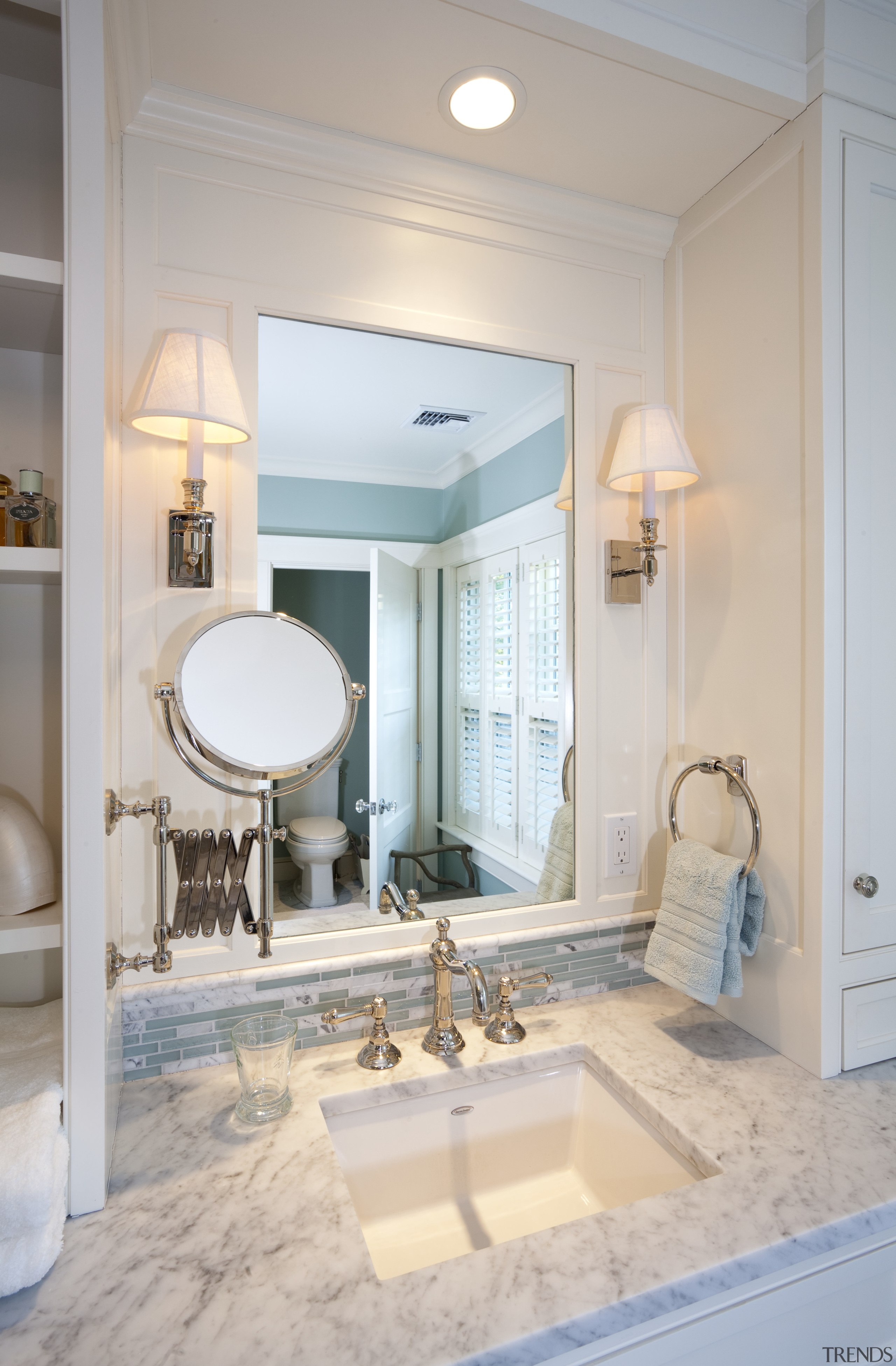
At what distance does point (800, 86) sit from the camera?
3.71 feet

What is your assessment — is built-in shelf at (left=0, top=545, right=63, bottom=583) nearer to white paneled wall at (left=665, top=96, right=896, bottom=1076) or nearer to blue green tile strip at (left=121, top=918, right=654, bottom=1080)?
blue green tile strip at (left=121, top=918, right=654, bottom=1080)

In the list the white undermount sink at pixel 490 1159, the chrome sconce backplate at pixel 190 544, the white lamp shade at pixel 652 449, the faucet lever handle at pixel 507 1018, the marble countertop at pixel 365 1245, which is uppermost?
the white lamp shade at pixel 652 449

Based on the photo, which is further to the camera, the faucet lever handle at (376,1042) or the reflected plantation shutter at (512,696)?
the reflected plantation shutter at (512,696)

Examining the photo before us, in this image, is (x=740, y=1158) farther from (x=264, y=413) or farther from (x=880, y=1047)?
(x=264, y=413)

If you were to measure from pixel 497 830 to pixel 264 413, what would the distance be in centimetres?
85

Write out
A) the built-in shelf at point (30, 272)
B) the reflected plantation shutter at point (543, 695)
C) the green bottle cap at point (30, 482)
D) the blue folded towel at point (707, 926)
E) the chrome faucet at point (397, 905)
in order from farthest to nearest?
the reflected plantation shutter at point (543, 695) → the chrome faucet at point (397, 905) → the blue folded towel at point (707, 926) → the green bottle cap at point (30, 482) → the built-in shelf at point (30, 272)

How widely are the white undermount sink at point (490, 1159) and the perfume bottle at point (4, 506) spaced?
923 millimetres

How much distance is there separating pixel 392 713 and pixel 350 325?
68cm

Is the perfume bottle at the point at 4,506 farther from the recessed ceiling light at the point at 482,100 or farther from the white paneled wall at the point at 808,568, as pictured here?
the white paneled wall at the point at 808,568

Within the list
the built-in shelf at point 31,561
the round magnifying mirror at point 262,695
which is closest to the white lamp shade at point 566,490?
the round magnifying mirror at point 262,695

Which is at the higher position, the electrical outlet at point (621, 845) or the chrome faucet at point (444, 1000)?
the electrical outlet at point (621, 845)

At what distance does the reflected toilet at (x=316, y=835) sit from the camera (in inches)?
47.3

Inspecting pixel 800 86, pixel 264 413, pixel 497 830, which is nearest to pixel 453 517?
pixel 264 413

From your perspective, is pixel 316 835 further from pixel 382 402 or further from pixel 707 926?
pixel 382 402
